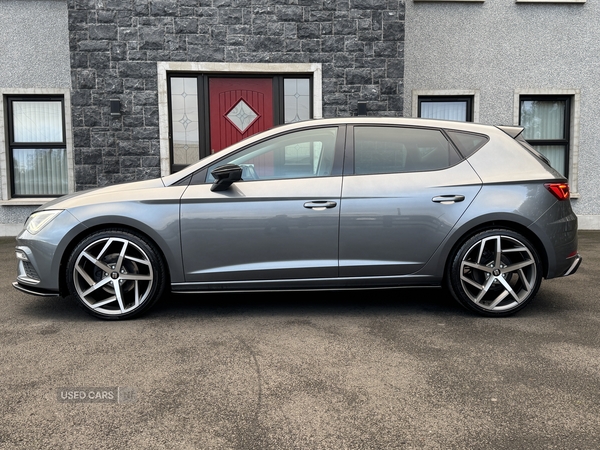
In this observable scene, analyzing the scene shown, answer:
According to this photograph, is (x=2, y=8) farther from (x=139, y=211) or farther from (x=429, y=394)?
(x=429, y=394)

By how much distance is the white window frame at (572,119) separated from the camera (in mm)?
9555

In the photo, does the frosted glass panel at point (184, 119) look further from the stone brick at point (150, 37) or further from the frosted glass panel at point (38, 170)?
the frosted glass panel at point (38, 170)

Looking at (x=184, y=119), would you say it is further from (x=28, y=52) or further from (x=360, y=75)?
(x=28, y=52)

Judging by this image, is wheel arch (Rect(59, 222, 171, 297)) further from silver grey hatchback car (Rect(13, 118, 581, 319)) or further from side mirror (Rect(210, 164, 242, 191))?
side mirror (Rect(210, 164, 242, 191))

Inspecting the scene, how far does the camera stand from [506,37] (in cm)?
941

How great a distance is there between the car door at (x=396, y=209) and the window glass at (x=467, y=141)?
0.41 ft

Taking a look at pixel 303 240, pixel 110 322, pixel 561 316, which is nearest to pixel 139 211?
pixel 110 322

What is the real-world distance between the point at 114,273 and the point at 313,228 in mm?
1562

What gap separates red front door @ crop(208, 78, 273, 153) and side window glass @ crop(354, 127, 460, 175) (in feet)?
14.9

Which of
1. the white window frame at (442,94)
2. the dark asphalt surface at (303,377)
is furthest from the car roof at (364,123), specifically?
the white window frame at (442,94)

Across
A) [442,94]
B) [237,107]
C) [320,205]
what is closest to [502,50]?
[442,94]

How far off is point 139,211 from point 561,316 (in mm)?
3454

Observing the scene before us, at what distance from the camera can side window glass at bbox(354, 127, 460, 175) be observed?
13.1ft

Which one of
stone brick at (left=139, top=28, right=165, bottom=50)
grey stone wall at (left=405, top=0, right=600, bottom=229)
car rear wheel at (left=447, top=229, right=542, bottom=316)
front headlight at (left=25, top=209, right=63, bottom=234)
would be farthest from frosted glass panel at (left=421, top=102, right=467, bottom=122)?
front headlight at (left=25, top=209, right=63, bottom=234)
